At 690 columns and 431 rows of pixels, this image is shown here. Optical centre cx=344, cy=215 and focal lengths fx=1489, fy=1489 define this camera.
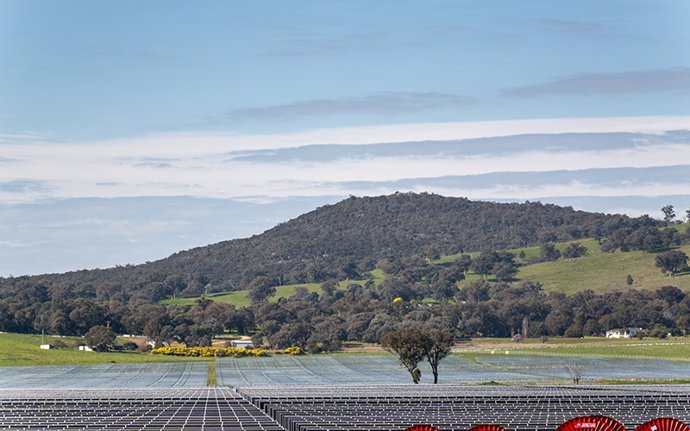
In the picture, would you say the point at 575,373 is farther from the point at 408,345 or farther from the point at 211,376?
the point at 211,376

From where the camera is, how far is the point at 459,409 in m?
88.9

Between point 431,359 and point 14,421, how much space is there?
8286 centimetres

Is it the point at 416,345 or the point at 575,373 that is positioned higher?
the point at 416,345

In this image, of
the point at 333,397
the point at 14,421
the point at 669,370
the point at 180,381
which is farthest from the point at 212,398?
the point at 669,370

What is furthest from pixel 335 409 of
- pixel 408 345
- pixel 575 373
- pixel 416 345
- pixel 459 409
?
pixel 575 373

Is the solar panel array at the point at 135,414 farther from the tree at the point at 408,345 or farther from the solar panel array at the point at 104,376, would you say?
the solar panel array at the point at 104,376

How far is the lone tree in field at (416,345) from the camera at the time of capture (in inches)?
5822

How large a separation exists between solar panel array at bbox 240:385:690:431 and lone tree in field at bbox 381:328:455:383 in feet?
105

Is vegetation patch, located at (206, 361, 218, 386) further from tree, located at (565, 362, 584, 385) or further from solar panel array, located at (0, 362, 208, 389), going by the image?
tree, located at (565, 362, 584, 385)

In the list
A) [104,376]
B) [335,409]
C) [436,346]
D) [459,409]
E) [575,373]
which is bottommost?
[459,409]

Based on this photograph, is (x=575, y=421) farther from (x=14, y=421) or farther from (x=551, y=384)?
(x=551, y=384)

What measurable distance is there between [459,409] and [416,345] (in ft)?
194

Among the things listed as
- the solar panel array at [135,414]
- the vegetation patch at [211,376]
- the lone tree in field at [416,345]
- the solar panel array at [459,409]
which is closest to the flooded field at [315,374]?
the vegetation patch at [211,376]

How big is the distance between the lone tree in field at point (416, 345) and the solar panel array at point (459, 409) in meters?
31.9
